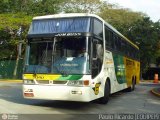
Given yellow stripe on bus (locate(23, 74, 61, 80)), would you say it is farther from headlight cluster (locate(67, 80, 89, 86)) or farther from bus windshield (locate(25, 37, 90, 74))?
headlight cluster (locate(67, 80, 89, 86))

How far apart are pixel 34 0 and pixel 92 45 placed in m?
31.3

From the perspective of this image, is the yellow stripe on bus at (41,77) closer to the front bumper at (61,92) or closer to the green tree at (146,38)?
the front bumper at (61,92)

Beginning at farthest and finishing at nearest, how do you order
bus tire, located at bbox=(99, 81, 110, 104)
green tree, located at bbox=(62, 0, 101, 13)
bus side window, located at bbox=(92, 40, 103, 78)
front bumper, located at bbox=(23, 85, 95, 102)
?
1. green tree, located at bbox=(62, 0, 101, 13)
2. bus tire, located at bbox=(99, 81, 110, 104)
3. bus side window, located at bbox=(92, 40, 103, 78)
4. front bumper, located at bbox=(23, 85, 95, 102)

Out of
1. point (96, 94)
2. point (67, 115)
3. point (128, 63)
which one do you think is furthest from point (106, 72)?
point (128, 63)

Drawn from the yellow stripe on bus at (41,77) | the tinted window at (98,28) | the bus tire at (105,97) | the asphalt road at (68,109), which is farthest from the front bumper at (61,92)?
the tinted window at (98,28)

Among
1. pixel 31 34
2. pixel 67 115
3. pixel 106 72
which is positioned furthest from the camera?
pixel 106 72

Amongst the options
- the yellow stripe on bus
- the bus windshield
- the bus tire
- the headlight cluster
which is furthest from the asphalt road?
the bus windshield

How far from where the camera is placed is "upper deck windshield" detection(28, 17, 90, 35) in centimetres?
1265

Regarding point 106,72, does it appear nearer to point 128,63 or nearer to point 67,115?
point 67,115

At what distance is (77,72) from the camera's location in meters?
12.1

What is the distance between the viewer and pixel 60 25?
13.0 meters

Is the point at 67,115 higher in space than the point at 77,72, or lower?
lower

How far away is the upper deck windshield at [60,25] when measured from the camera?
41.5ft

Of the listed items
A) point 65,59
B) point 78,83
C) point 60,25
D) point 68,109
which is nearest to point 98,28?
point 60,25
